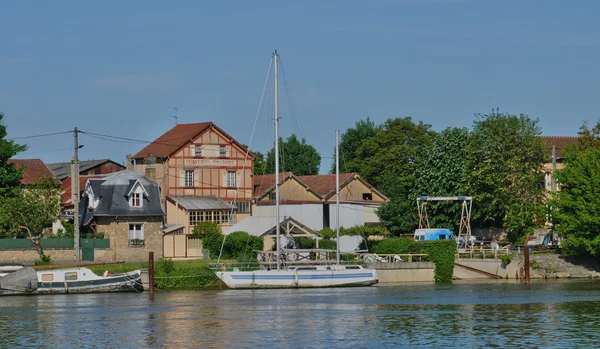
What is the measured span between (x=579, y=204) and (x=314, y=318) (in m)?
30.0

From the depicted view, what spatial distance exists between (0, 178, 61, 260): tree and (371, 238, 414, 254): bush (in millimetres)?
25786

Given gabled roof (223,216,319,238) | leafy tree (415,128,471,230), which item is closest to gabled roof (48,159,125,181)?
gabled roof (223,216,319,238)

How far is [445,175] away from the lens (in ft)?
296

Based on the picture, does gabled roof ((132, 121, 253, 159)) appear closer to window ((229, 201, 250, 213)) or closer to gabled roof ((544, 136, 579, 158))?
window ((229, 201, 250, 213))

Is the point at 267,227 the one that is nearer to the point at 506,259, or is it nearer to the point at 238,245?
the point at 238,245

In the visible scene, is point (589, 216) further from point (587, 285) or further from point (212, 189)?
point (212, 189)

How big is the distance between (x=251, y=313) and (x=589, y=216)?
30.3 metres

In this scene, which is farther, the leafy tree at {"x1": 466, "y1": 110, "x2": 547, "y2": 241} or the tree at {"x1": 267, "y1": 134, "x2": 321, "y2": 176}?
the tree at {"x1": 267, "y1": 134, "x2": 321, "y2": 176}

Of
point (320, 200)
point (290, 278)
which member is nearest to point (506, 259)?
point (290, 278)

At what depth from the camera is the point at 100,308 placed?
5781 cm

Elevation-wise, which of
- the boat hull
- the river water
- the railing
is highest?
the railing

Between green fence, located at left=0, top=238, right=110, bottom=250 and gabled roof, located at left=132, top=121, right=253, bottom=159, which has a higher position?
gabled roof, located at left=132, top=121, right=253, bottom=159

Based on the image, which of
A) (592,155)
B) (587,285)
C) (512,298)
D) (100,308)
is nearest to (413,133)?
(592,155)

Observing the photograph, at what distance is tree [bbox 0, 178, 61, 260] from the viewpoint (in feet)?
263
